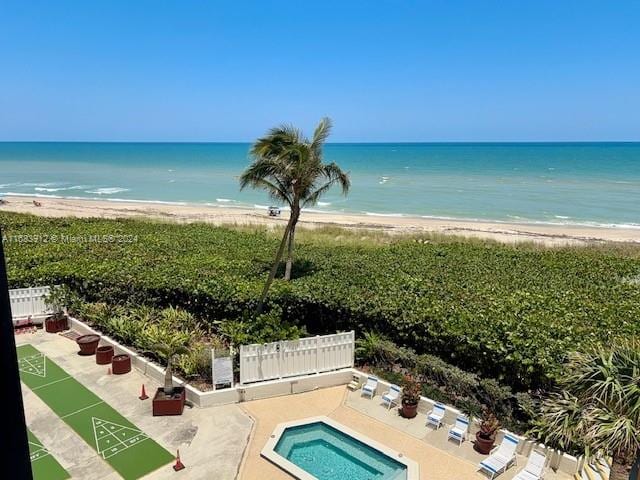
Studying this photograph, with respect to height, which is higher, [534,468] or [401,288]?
[401,288]

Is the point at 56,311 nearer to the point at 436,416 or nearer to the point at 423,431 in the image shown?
the point at 423,431

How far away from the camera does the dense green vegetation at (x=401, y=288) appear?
1009 centimetres

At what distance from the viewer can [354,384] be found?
11.2 metres

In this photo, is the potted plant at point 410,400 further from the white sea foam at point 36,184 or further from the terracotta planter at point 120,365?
the white sea foam at point 36,184

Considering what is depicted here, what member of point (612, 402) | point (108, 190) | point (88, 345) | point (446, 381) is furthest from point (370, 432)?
point (108, 190)

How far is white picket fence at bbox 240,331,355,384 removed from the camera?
10.6 metres

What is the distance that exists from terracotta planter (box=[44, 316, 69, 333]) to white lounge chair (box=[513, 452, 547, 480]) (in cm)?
1291

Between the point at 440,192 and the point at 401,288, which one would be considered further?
the point at 440,192

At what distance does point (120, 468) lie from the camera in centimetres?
800

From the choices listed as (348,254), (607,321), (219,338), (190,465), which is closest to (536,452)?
(607,321)

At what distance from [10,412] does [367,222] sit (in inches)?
1677

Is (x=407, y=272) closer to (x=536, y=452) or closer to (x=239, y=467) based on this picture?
(x=536, y=452)

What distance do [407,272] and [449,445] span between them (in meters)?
7.14

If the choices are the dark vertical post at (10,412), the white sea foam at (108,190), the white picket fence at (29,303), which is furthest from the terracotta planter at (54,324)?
the white sea foam at (108,190)
